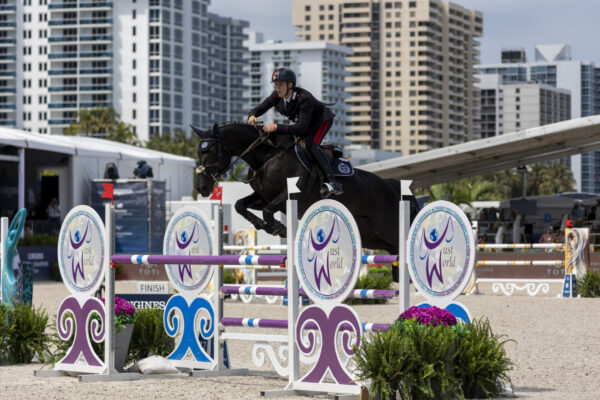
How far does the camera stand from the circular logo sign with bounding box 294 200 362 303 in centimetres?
686

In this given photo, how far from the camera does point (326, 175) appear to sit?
9.12 meters

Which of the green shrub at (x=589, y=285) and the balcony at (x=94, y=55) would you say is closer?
the green shrub at (x=589, y=285)

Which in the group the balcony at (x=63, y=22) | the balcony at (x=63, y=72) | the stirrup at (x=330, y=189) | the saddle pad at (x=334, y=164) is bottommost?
the stirrup at (x=330, y=189)

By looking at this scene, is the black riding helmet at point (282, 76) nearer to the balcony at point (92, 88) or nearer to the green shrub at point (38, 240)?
the green shrub at point (38, 240)

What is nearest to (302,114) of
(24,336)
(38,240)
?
(24,336)

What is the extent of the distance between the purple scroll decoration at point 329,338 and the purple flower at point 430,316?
34cm

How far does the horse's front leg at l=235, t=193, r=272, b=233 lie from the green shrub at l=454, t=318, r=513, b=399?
2.45 metres

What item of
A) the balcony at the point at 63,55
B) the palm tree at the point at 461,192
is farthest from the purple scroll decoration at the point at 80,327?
the balcony at the point at 63,55

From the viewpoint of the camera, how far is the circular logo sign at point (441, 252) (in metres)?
6.66

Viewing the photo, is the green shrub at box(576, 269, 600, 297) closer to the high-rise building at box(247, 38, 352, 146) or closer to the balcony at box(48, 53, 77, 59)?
the balcony at box(48, 53, 77, 59)

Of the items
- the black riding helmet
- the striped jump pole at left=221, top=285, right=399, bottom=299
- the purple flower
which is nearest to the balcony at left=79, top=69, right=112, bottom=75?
the black riding helmet

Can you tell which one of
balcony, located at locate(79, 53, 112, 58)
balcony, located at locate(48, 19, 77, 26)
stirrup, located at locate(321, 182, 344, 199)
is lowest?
stirrup, located at locate(321, 182, 344, 199)

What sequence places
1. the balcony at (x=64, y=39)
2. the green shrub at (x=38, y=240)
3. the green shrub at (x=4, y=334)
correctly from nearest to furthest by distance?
the green shrub at (x=4, y=334), the green shrub at (x=38, y=240), the balcony at (x=64, y=39)

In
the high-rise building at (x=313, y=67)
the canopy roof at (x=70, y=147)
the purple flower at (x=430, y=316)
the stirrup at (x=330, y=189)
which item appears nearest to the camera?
the purple flower at (x=430, y=316)
